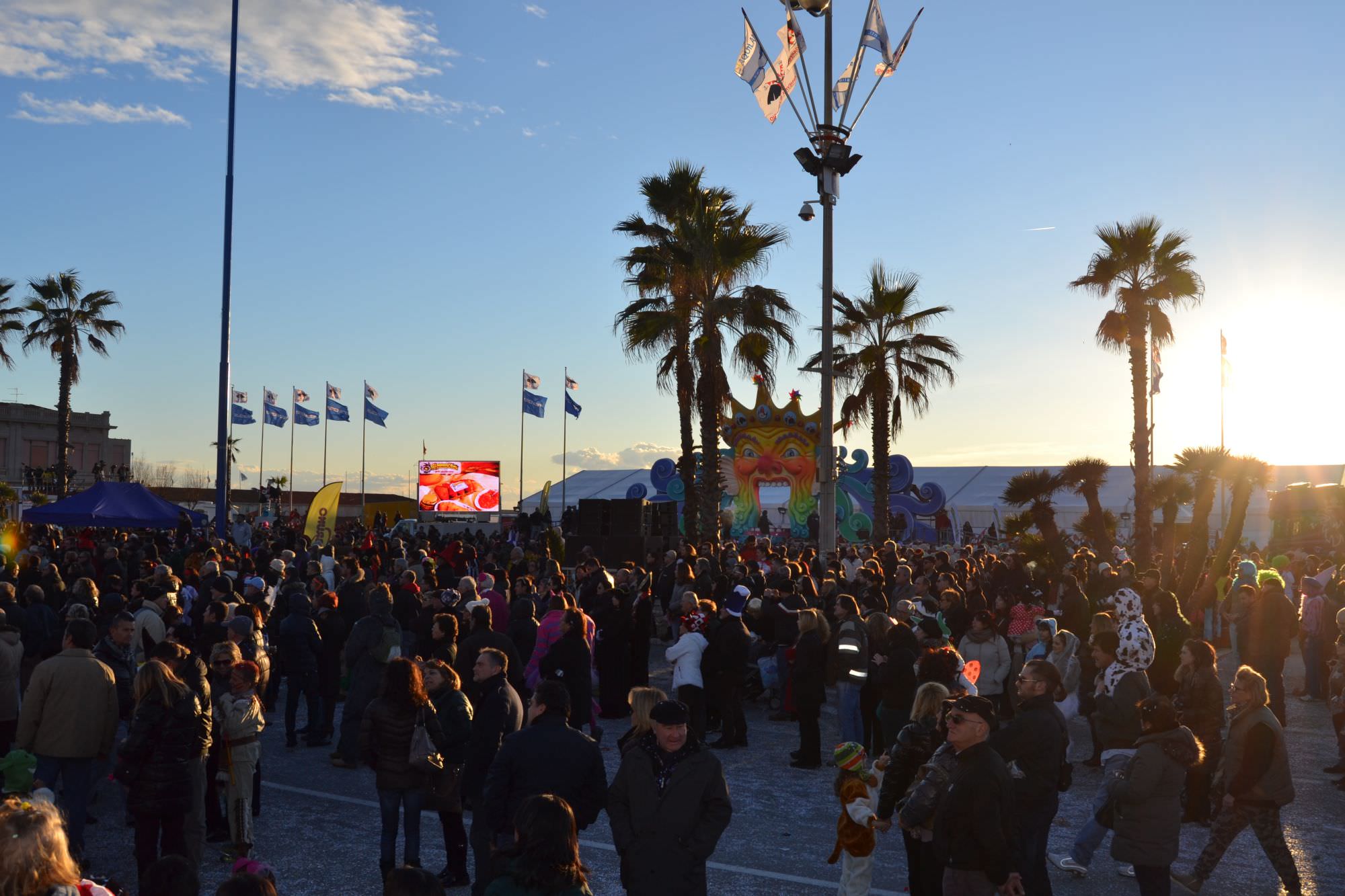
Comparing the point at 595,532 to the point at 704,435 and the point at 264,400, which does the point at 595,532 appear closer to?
the point at 704,435

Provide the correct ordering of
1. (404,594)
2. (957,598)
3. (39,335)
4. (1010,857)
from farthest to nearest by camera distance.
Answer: (39,335)
(404,594)
(957,598)
(1010,857)

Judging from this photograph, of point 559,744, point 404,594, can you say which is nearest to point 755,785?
point 559,744

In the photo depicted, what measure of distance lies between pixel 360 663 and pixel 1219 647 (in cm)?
1683

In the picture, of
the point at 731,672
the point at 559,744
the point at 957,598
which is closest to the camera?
the point at 559,744

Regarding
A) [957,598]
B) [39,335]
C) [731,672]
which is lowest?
[731,672]

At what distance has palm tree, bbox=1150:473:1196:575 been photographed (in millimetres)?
22734

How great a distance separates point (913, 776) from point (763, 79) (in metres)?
13.3

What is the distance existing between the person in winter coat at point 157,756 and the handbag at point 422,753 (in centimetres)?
133

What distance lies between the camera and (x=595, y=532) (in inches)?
1052

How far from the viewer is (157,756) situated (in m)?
6.58

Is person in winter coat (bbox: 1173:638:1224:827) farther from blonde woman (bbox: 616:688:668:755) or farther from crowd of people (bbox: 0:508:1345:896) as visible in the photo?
blonde woman (bbox: 616:688:668:755)

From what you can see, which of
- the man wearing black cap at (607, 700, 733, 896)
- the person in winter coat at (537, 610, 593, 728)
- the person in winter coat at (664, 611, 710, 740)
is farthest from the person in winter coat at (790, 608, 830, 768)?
the man wearing black cap at (607, 700, 733, 896)

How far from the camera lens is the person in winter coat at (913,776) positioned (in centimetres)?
634

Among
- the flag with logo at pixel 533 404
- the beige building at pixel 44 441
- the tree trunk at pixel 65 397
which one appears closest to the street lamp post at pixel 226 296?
the tree trunk at pixel 65 397
